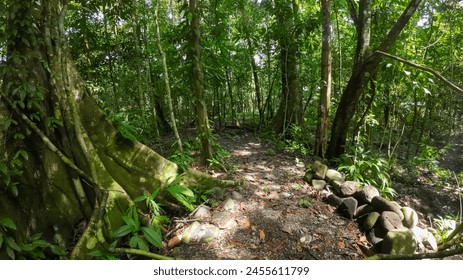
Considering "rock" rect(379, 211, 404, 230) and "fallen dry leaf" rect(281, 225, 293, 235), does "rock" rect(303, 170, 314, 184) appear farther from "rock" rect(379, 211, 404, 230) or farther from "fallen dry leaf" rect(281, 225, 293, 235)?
"fallen dry leaf" rect(281, 225, 293, 235)

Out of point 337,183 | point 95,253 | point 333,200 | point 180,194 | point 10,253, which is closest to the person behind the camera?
point 10,253

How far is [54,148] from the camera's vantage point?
3254mm

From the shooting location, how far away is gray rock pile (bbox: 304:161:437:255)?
323 centimetres

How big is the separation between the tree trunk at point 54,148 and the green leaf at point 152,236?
438mm

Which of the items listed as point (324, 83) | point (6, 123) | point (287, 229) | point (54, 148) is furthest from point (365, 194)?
point (6, 123)

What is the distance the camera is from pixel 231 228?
357 centimetres

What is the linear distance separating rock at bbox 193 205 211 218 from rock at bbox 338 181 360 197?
2262 mm

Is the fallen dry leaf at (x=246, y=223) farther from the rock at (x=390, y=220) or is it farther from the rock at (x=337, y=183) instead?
the rock at (x=337, y=183)

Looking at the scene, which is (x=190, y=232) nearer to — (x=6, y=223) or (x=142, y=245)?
(x=142, y=245)

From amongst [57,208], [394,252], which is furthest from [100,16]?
[394,252]

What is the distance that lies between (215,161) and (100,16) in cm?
611

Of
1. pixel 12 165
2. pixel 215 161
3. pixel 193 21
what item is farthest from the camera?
pixel 215 161

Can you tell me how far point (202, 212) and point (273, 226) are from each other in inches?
39.3

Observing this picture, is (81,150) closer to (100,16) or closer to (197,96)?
(197,96)
